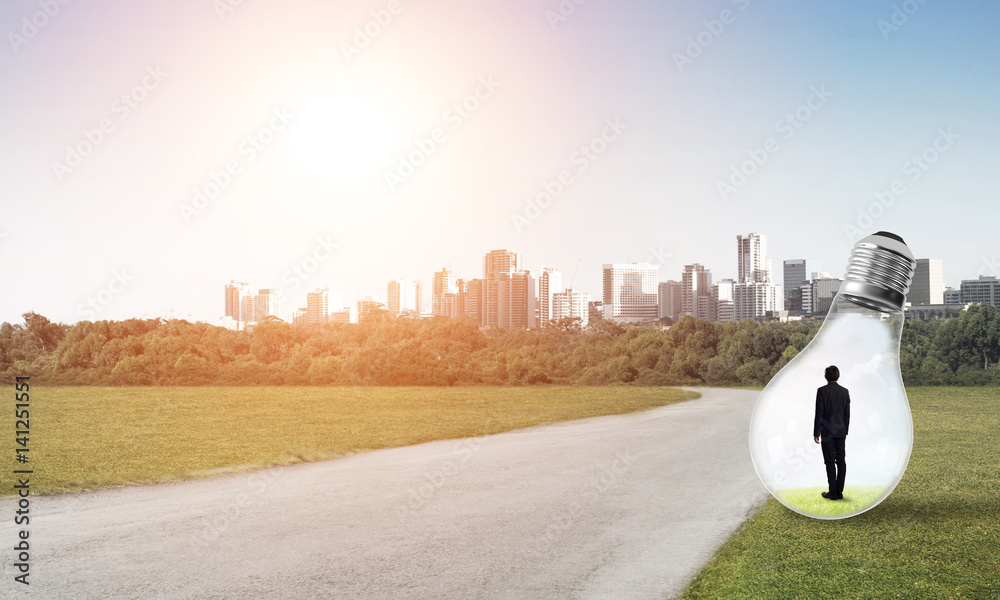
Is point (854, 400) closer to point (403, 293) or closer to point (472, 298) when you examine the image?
point (472, 298)

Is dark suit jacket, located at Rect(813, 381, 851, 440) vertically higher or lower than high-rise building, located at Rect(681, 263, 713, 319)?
lower

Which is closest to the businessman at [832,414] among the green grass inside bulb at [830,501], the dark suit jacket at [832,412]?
the dark suit jacket at [832,412]

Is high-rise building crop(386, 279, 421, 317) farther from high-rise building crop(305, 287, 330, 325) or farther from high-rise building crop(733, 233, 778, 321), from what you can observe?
high-rise building crop(733, 233, 778, 321)

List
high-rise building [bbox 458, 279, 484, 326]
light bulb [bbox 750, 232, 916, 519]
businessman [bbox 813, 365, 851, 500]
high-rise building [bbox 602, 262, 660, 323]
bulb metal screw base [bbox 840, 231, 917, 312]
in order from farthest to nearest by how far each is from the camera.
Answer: high-rise building [bbox 458, 279, 484, 326], high-rise building [bbox 602, 262, 660, 323], businessman [bbox 813, 365, 851, 500], light bulb [bbox 750, 232, 916, 519], bulb metal screw base [bbox 840, 231, 917, 312]

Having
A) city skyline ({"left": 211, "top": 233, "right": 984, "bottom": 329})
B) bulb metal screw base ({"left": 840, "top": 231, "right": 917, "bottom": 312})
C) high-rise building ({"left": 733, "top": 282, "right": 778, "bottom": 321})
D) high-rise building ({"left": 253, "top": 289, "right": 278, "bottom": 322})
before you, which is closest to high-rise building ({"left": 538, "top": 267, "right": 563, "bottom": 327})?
city skyline ({"left": 211, "top": 233, "right": 984, "bottom": 329})

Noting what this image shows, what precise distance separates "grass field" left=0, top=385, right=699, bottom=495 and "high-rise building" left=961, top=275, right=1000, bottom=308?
20.8 m

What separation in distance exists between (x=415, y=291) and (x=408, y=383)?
2387cm

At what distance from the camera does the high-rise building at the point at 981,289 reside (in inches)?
1553

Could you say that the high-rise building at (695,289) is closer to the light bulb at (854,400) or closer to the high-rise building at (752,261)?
A: the high-rise building at (752,261)

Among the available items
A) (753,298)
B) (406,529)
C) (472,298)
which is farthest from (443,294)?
(406,529)

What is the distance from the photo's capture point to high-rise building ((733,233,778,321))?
48344 millimetres

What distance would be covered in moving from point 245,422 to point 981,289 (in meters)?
42.1

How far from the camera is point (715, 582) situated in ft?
20.5

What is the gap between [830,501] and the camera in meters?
5.57
